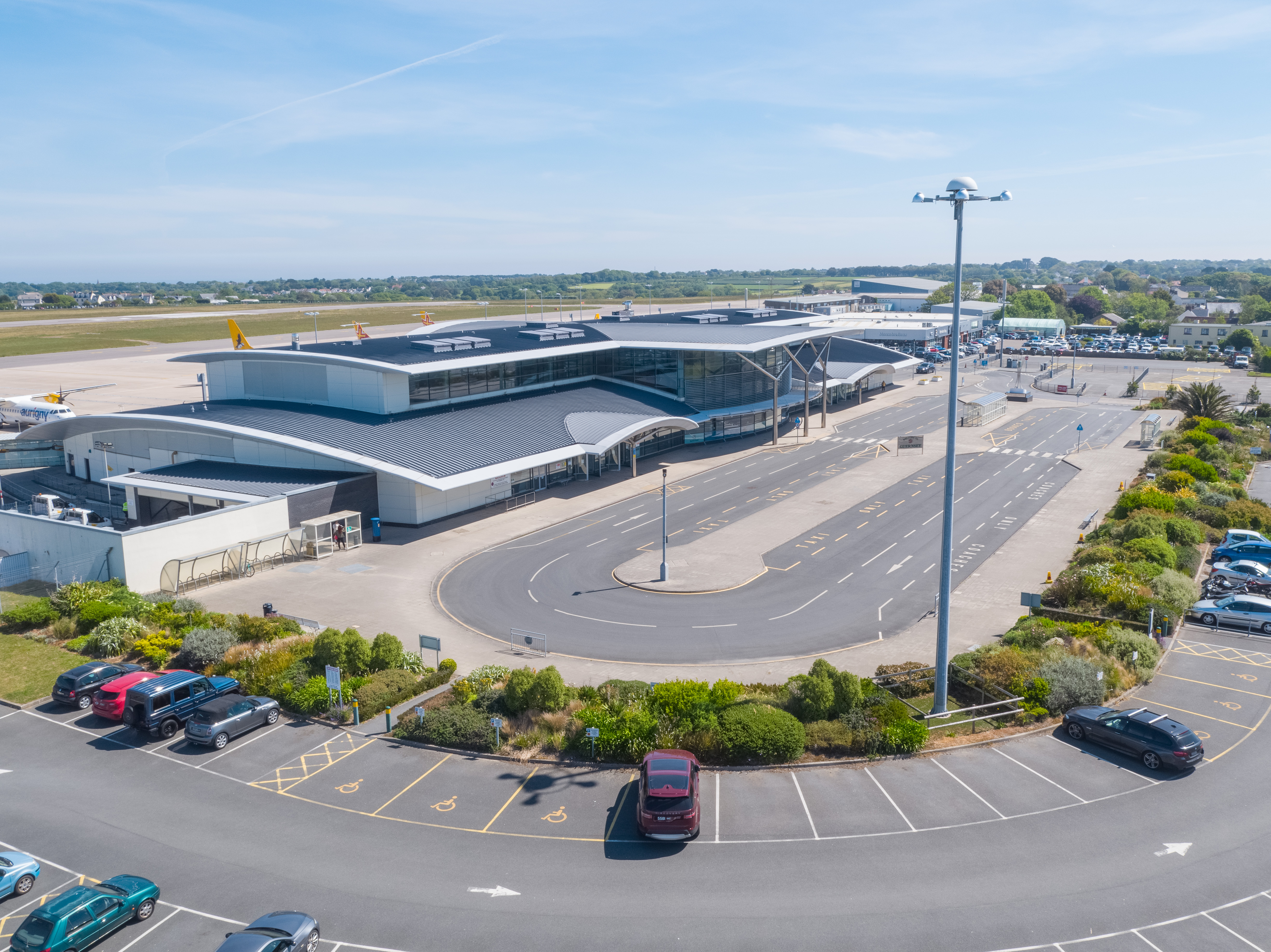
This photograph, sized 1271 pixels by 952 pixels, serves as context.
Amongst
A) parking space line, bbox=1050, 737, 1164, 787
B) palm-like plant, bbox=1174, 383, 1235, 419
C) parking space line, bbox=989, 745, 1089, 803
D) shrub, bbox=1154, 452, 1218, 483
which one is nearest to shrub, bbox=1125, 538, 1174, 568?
parking space line, bbox=1050, 737, 1164, 787

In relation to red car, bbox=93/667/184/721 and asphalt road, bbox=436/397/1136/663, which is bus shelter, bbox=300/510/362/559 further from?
red car, bbox=93/667/184/721

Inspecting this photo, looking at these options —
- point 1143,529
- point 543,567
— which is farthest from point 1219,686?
point 543,567

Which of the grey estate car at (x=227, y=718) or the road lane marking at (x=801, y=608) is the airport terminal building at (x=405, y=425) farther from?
the road lane marking at (x=801, y=608)

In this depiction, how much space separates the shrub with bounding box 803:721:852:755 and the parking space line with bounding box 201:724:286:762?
17035 millimetres

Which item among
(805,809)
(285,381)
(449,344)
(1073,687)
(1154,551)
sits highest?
(449,344)

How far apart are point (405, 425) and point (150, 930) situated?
1661 inches

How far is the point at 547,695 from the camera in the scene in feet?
92.2

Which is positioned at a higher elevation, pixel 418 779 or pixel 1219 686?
pixel 1219 686

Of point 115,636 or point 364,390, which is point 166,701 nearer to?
point 115,636

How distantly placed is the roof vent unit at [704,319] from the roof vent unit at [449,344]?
31.1 m

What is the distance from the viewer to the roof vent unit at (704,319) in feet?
318

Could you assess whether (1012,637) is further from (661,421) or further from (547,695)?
(661,421)

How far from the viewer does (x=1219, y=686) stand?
3106 centimetres

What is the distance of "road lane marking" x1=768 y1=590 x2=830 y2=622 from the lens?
1547 inches
